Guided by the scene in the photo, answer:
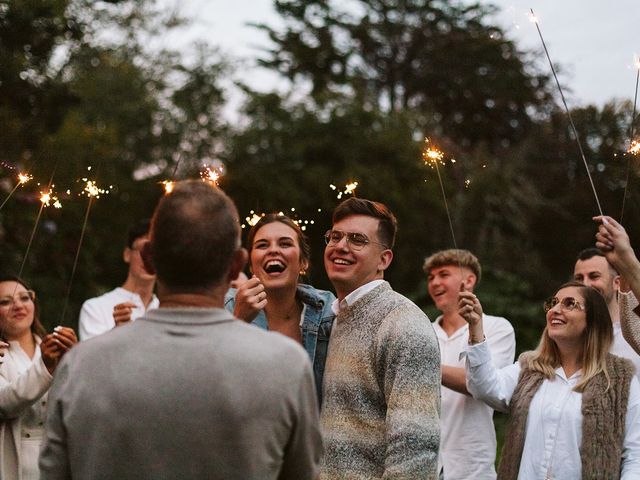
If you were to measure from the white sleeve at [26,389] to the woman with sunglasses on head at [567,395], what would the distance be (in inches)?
87.0

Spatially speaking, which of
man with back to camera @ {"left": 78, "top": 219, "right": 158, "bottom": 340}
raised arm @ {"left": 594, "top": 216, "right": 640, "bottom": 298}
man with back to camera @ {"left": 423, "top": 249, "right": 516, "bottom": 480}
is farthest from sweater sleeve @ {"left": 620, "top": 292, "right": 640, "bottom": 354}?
man with back to camera @ {"left": 78, "top": 219, "right": 158, "bottom": 340}

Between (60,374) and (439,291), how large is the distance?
13.0ft

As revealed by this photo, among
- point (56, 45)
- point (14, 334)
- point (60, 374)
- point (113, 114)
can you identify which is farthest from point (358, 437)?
point (113, 114)

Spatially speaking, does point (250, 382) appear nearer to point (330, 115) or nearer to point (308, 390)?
point (308, 390)

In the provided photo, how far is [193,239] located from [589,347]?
3.02m

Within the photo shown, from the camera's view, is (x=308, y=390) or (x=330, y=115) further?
(x=330, y=115)

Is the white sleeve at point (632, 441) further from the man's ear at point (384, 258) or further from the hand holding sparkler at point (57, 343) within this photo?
the hand holding sparkler at point (57, 343)

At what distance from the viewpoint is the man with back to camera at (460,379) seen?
5496 mm

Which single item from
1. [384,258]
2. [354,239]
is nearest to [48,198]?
[354,239]

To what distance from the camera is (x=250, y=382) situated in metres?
2.48

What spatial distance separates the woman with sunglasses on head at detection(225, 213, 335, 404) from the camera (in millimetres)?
4262

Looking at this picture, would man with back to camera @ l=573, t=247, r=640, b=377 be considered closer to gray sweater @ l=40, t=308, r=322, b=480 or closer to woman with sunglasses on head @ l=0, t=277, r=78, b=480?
woman with sunglasses on head @ l=0, t=277, r=78, b=480

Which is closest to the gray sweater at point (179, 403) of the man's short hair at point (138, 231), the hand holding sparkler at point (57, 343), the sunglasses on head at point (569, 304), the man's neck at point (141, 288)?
the hand holding sparkler at point (57, 343)

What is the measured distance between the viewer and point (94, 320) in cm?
672
